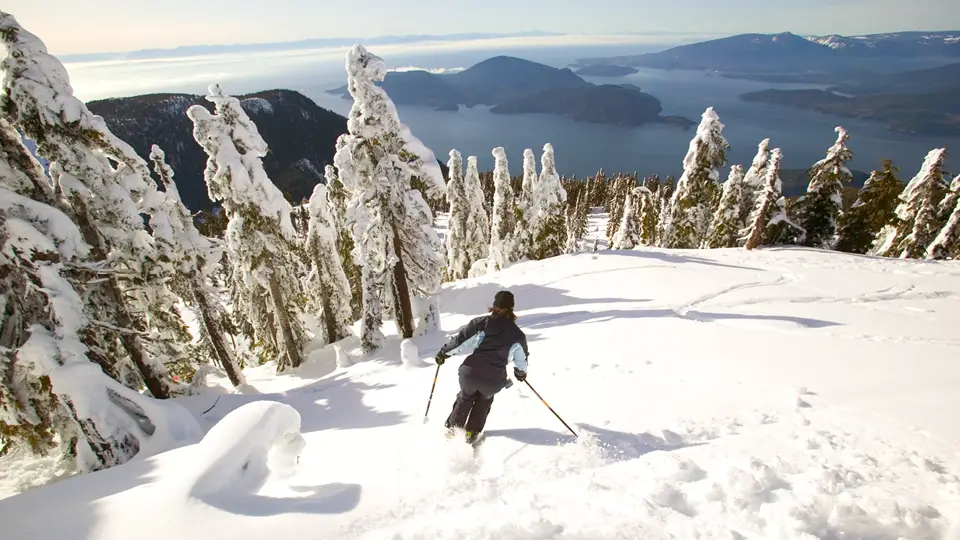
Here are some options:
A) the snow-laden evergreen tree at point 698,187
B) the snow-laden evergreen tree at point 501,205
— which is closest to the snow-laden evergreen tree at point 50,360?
the snow-laden evergreen tree at point 698,187

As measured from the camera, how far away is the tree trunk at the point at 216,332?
48.6 feet

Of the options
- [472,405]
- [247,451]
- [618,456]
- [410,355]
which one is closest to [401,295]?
[410,355]

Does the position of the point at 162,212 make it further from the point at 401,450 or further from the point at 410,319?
the point at 401,450

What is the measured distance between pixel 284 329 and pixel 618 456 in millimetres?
17949

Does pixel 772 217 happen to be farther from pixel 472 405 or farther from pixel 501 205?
pixel 472 405

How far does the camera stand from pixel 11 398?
7.74 meters

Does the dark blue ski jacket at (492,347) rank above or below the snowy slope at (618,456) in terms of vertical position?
above

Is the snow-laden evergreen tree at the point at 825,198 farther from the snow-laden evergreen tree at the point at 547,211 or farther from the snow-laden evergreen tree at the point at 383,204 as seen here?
the snow-laden evergreen tree at the point at 383,204

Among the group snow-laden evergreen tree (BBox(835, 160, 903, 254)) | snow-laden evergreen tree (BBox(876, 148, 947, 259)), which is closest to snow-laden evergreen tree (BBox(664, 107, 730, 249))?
snow-laden evergreen tree (BBox(835, 160, 903, 254))

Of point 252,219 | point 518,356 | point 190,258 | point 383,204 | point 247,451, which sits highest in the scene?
point 383,204

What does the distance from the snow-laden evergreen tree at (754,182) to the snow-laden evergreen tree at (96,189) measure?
33.4 m

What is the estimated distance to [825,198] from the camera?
1120 inches

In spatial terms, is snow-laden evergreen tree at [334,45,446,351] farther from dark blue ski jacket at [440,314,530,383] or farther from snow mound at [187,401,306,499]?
snow mound at [187,401,306,499]

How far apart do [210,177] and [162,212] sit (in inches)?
148
